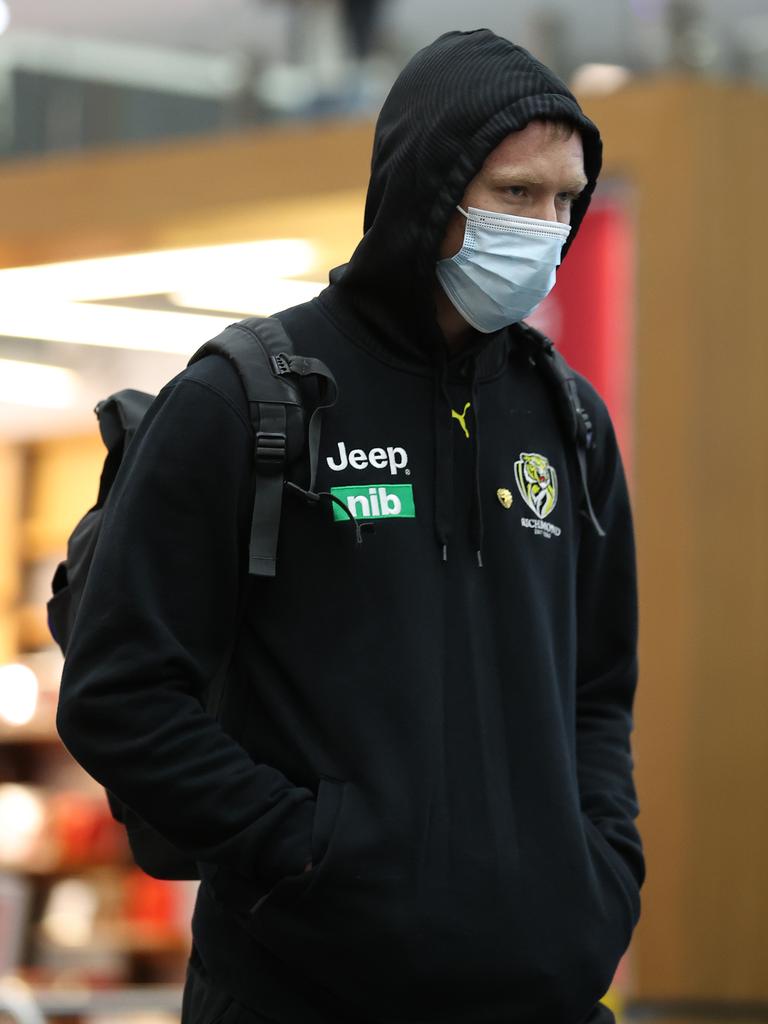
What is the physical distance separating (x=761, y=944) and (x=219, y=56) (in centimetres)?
363

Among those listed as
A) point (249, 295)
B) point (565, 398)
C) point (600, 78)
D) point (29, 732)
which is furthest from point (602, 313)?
point (565, 398)

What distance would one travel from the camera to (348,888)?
5.47 feet

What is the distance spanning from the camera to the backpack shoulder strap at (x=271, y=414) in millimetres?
1710

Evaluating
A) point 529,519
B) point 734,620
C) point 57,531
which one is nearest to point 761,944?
point 734,620

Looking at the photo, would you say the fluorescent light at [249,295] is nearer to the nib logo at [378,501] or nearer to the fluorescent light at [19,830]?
the fluorescent light at [19,830]

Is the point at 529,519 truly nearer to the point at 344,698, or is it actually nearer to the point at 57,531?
the point at 344,698

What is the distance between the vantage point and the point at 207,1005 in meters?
1.81

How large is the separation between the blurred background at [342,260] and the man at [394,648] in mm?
3117

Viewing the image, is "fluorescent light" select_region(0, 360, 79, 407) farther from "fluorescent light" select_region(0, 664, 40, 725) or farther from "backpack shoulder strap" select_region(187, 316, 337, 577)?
"backpack shoulder strap" select_region(187, 316, 337, 577)

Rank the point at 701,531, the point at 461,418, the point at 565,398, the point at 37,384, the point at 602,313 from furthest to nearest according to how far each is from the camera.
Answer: the point at 37,384, the point at 602,313, the point at 701,531, the point at 565,398, the point at 461,418

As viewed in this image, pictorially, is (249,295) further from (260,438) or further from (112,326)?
A: (260,438)

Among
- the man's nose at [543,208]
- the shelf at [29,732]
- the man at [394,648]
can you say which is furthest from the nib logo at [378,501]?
the shelf at [29,732]

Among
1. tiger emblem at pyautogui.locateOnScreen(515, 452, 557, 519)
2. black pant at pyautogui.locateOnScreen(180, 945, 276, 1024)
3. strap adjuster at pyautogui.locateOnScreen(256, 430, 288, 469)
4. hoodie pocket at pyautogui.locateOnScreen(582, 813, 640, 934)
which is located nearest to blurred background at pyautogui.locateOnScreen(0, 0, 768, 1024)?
black pant at pyautogui.locateOnScreen(180, 945, 276, 1024)

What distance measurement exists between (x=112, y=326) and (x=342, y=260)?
115cm
